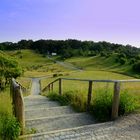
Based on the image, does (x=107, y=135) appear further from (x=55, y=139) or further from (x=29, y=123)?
(x=29, y=123)

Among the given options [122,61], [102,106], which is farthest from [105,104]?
[122,61]

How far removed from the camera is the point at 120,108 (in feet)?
22.9

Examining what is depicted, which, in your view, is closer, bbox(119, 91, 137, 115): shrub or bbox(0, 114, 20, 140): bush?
bbox(0, 114, 20, 140): bush

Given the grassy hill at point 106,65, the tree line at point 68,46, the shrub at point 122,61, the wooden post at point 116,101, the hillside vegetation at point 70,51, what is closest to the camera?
the wooden post at point 116,101

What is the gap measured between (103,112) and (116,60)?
87.7 m

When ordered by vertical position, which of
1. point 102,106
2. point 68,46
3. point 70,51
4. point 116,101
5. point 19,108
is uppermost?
point 19,108

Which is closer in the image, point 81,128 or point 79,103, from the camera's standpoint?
point 81,128

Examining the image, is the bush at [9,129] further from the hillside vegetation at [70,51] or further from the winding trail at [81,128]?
the hillside vegetation at [70,51]

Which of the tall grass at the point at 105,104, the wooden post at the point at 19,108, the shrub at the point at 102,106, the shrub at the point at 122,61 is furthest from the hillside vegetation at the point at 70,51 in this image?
the wooden post at the point at 19,108

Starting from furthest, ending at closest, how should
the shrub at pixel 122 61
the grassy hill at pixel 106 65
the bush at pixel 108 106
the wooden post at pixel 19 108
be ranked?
the shrub at pixel 122 61 → the grassy hill at pixel 106 65 → the bush at pixel 108 106 → the wooden post at pixel 19 108

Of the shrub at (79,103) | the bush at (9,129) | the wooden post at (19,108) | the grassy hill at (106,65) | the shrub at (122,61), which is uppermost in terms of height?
the wooden post at (19,108)

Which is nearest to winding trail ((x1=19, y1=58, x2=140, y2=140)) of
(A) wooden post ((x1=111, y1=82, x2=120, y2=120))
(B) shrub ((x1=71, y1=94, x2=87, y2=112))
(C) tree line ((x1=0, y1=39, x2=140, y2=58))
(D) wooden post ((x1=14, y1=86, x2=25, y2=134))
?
(A) wooden post ((x1=111, y1=82, x2=120, y2=120))

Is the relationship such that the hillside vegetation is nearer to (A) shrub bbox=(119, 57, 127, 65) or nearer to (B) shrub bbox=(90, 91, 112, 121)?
(A) shrub bbox=(119, 57, 127, 65)

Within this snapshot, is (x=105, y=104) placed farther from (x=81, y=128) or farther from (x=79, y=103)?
(x=81, y=128)
